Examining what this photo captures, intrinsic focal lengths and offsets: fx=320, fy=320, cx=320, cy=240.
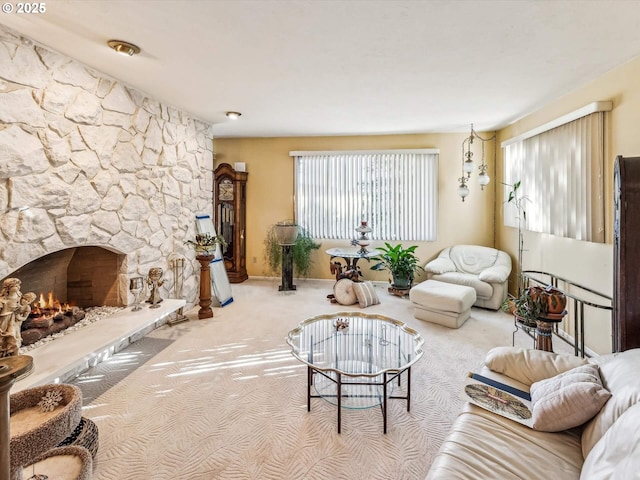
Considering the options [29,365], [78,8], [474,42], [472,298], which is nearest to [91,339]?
[29,365]

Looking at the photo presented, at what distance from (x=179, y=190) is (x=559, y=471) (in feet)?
13.4

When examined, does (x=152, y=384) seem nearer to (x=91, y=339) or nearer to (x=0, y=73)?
(x=91, y=339)

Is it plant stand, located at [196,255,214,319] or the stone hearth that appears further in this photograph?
plant stand, located at [196,255,214,319]

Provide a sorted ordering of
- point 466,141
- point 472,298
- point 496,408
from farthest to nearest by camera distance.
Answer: point 466,141 → point 472,298 → point 496,408

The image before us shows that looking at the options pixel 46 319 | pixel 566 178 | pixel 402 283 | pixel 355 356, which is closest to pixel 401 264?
pixel 402 283

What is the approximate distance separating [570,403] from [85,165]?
3.54 metres

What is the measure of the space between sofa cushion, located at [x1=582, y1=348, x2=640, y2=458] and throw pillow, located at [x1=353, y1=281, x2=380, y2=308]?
9.90 feet

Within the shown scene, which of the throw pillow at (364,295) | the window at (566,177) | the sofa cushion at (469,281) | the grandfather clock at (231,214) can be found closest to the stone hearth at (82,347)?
the throw pillow at (364,295)

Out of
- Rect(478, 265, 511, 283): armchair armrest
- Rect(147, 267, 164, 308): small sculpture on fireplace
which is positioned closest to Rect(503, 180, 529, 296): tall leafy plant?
Rect(478, 265, 511, 283): armchair armrest

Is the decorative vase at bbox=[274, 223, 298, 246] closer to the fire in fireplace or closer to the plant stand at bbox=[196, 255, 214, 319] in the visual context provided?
the plant stand at bbox=[196, 255, 214, 319]

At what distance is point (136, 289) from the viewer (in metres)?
3.10

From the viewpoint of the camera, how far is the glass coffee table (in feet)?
6.81

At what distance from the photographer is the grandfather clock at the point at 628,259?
6.00 feet

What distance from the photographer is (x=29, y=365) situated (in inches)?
33.9
